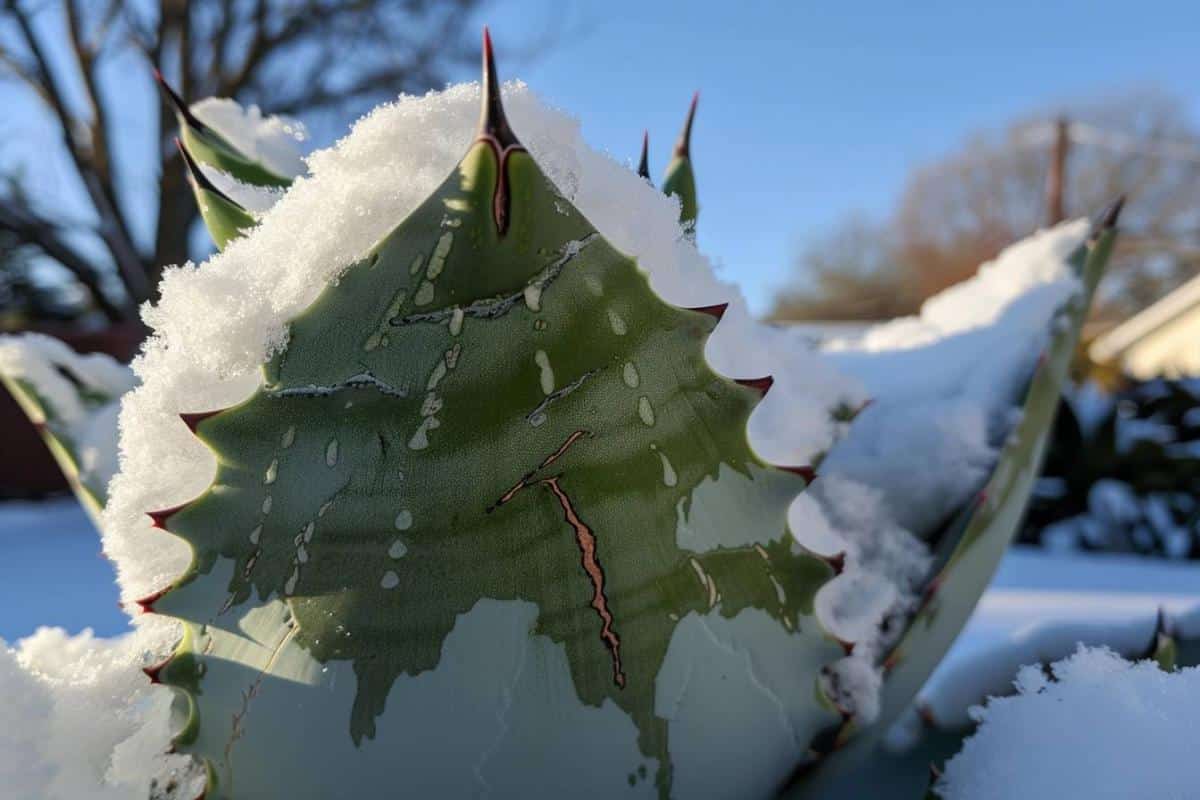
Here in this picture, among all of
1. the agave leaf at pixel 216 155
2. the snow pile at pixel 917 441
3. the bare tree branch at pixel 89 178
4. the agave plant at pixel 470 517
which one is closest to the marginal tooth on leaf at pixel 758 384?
the agave plant at pixel 470 517

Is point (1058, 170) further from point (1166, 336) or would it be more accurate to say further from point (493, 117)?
point (493, 117)

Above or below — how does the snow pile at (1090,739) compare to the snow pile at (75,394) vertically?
below

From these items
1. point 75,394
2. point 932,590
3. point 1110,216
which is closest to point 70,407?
point 75,394

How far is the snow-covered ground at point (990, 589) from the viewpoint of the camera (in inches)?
45.9

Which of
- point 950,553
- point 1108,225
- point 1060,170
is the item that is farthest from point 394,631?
point 1060,170

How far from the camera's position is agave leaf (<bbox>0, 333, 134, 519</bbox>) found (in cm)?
37

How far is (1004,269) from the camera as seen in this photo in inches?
18.8

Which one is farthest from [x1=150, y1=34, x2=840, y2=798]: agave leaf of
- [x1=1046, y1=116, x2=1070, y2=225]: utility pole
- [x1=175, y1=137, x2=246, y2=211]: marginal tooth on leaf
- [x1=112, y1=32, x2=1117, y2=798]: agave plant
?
[x1=1046, y1=116, x2=1070, y2=225]: utility pole

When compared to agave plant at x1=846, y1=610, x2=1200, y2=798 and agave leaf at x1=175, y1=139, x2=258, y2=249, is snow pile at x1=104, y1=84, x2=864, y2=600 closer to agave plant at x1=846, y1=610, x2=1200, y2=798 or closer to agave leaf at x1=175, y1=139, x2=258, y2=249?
agave leaf at x1=175, y1=139, x2=258, y2=249

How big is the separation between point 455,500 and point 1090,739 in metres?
0.20

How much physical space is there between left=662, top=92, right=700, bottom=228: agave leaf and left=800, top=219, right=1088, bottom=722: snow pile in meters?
0.13

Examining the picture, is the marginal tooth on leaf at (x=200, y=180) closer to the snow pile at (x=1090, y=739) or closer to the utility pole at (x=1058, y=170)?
the snow pile at (x=1090, y=739)

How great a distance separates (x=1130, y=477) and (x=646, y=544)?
106 inches

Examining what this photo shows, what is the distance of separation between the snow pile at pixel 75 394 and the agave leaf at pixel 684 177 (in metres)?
0.28
